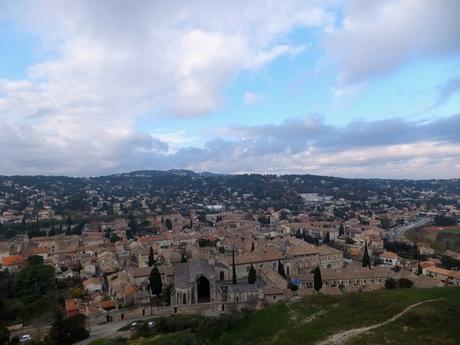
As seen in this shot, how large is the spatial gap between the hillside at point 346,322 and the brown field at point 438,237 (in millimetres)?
65339

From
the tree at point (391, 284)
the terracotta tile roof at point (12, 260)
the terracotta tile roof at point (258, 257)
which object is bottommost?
the terracotta tile roof at point (12, 260)

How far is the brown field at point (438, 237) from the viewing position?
9125cm

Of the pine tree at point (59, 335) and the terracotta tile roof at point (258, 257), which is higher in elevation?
the terracotta tile roof at point (258, 257)

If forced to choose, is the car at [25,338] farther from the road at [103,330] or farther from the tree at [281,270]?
the tree at [281,270]

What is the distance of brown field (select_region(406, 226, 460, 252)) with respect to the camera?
91250mm

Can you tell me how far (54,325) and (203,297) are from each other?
15.7 meters

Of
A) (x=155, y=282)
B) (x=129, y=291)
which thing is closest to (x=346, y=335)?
(x=155, y=282)

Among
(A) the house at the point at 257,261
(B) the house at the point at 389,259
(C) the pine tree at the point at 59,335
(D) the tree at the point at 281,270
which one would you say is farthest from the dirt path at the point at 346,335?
(B) the house at the point at 389,259

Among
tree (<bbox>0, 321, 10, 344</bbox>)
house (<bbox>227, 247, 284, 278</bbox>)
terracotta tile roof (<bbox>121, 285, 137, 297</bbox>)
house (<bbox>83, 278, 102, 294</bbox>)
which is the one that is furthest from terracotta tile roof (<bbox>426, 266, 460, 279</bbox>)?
tree (<bbox>0, 321, 10, 344</bbox>)

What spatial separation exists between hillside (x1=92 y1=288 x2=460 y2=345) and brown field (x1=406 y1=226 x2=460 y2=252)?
65.3 m

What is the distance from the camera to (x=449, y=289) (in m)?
33.8

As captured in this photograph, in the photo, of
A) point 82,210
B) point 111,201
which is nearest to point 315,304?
point 82,210

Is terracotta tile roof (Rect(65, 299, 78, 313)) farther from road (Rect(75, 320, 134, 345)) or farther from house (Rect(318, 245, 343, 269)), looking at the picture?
house (Rect(318, 245, 343, 269))

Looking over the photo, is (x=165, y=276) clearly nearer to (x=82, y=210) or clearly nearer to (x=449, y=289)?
(x=449, y=289)
